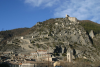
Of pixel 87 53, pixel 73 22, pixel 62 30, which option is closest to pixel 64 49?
pixel 87 53

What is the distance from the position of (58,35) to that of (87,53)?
18.3 metres

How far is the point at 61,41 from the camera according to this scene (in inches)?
3031

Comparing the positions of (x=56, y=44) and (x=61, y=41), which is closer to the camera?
(x=56, y=44)

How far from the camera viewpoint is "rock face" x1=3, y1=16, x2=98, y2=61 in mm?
70625

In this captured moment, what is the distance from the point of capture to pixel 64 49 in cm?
7125

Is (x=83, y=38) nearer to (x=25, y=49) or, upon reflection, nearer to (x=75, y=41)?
(x=75, y=41)

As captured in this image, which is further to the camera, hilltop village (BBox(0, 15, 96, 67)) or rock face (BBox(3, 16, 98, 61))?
rock face (BBox(3, 16, 98, 61))

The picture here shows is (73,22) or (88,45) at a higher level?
(73,22)

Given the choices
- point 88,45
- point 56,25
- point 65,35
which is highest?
point 56,25

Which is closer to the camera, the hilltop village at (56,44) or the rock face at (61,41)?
the hilltop village at (56,44)

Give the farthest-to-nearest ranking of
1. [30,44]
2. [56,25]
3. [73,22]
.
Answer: [73,22]
[56,25]
[30,44]

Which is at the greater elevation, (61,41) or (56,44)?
(61,41)

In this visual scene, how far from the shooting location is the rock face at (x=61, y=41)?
232ft

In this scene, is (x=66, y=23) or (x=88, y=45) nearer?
(x=88, y=45)
